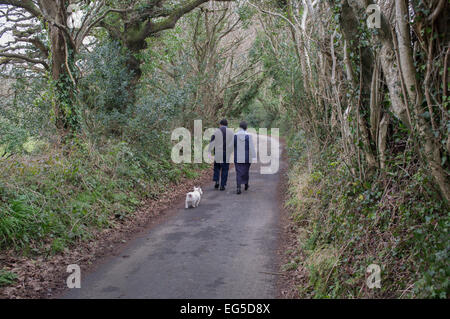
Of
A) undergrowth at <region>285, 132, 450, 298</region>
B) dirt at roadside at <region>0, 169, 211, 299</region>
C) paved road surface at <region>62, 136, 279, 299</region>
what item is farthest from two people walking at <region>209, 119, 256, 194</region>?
undergrowth at <region>285, 132, 450, 298</region>

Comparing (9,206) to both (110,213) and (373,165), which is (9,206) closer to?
(110,213)

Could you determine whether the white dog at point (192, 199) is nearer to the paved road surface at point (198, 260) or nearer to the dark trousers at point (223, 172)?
the paved road surface at point (198, 260)

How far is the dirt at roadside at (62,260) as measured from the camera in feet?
16.8

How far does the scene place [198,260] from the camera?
19.9 feet

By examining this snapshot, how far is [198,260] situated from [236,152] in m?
5.77

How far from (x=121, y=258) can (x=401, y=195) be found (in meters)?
4.36

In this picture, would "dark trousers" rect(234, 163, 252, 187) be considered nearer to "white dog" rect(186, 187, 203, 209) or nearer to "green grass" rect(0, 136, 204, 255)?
"white dog" rect(186, 187, 203, 209)

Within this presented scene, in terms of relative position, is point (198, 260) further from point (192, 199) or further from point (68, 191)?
point (192, 199)

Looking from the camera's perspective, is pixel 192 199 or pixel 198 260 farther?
pixel 192 199

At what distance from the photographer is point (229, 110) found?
82.6ft

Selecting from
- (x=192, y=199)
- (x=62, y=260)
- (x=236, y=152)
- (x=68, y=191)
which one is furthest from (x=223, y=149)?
(x=62, y=260)

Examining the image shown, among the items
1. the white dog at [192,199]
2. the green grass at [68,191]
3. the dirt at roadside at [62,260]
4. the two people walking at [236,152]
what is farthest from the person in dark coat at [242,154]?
the dirt at roadside at [62,260]

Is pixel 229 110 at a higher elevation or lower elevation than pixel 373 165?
higher
